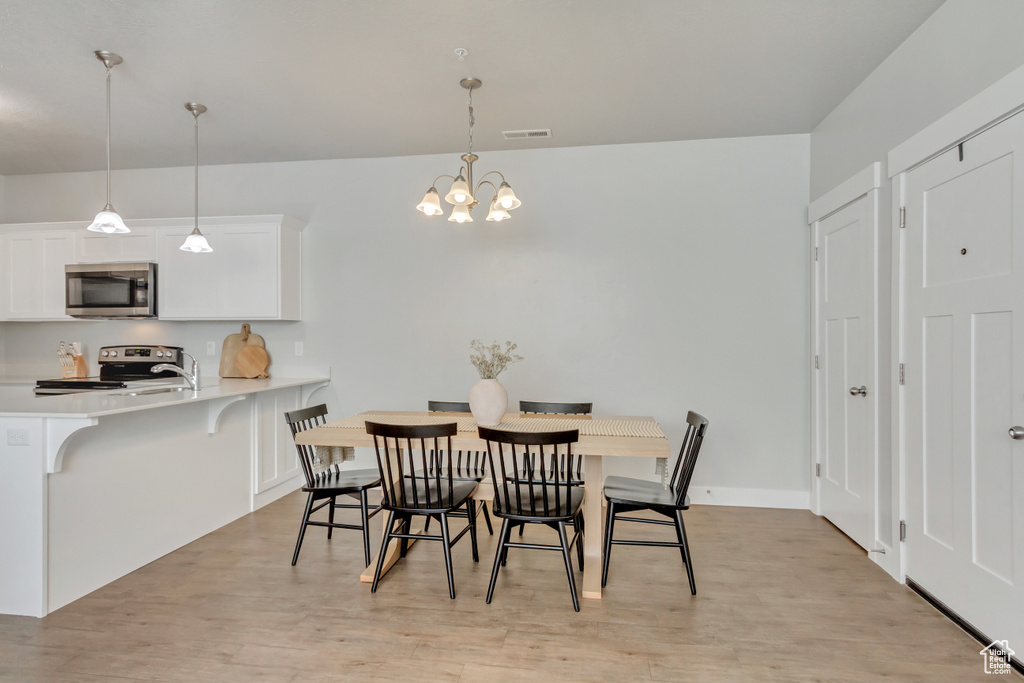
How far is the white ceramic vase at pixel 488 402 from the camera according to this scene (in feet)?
9.06

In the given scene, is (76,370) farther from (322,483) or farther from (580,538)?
(580,538)

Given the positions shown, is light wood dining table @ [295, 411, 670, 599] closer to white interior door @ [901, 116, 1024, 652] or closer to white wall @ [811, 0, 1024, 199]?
white interior door @ [901, 116, 1024, 652]

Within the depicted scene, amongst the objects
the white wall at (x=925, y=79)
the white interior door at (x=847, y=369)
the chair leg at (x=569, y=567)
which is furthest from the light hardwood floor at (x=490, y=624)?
the white wall at (x=925, y=79)

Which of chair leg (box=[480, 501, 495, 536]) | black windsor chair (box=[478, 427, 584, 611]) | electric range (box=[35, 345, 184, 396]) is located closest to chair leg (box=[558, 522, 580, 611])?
black windsor chair (box=[478, 427, 584, 611])

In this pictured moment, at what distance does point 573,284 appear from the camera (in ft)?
13.8

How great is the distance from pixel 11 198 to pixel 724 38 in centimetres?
588

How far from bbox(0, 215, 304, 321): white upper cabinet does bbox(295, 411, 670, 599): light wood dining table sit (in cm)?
179

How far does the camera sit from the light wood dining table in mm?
2477

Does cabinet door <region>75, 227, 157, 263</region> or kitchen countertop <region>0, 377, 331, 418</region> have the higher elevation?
cabinet door <region>75, 227, 157, 263</region>

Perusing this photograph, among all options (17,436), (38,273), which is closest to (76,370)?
(38,273)

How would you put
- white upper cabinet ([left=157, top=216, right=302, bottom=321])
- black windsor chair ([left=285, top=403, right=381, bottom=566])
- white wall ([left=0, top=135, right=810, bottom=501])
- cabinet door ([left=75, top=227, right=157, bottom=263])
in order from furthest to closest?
cabinet door ([left=75, top=227, right=157, bottom=263]), white upper cabinet ([left=157, top=216, right=302, bottom=321]), white wall ([left=0, top=135, right=810, bottom=501]), black windsor chair ([left=285, top=403, right=381, bottom=566])

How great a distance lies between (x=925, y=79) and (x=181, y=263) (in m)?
4.86

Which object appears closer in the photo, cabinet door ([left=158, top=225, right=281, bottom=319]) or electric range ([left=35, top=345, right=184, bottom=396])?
cabinet door ([left=158, top=225, right=281, bottom=319])

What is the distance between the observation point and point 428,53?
110 inches
